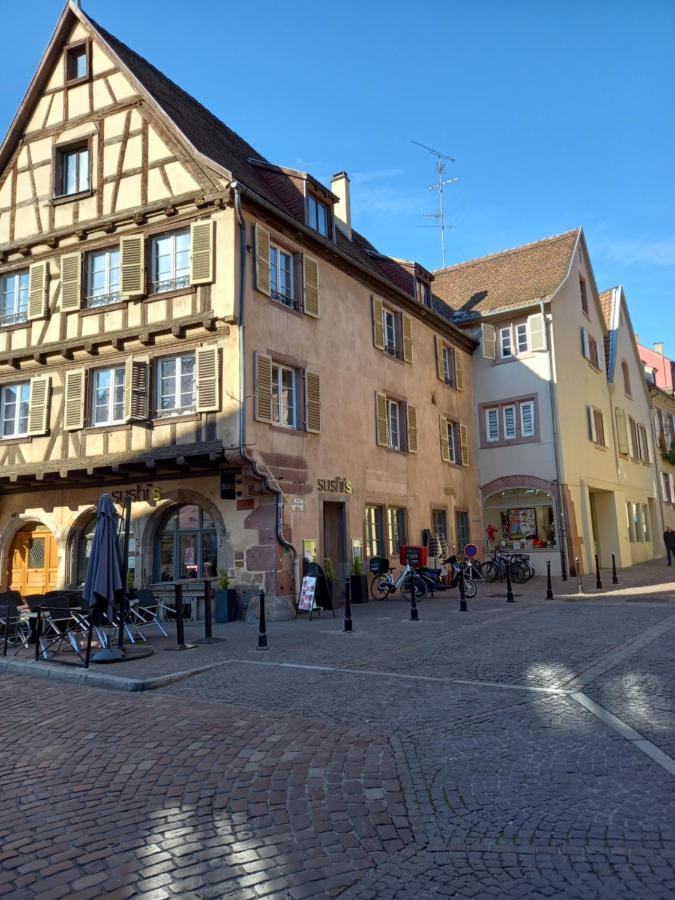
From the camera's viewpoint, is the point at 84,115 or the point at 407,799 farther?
the point at 84,115

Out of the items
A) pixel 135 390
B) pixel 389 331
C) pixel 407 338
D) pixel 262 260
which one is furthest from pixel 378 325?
pixel 135 390

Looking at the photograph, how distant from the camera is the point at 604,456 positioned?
27.9 meters

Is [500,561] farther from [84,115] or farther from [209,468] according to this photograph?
[84,115]

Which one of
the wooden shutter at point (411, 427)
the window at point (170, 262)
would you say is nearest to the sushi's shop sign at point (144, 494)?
the window at point (170, 262)

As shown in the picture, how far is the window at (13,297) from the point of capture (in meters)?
17.7

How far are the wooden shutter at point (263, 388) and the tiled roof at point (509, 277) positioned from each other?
42.1 ft

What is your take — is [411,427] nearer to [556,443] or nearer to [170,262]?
[556,443]

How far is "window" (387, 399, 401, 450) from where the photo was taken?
66.9ft

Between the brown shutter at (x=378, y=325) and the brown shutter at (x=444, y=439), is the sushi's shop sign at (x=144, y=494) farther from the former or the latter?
the brown shutter at (x=444, y=439)

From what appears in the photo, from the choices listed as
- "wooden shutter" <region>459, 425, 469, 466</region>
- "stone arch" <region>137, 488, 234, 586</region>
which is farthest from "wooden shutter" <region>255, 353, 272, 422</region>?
"wooden shutter" <region>459, 425, 469, 466</region>

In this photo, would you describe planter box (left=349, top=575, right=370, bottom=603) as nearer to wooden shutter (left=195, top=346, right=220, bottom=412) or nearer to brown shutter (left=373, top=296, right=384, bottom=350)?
wooden shutter (left=195, top=346, right=220, bottom=412)

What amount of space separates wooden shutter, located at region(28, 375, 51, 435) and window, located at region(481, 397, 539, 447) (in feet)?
48.8

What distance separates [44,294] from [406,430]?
33.8 ft

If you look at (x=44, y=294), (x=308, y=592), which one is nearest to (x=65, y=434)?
(x=44, y=294)
